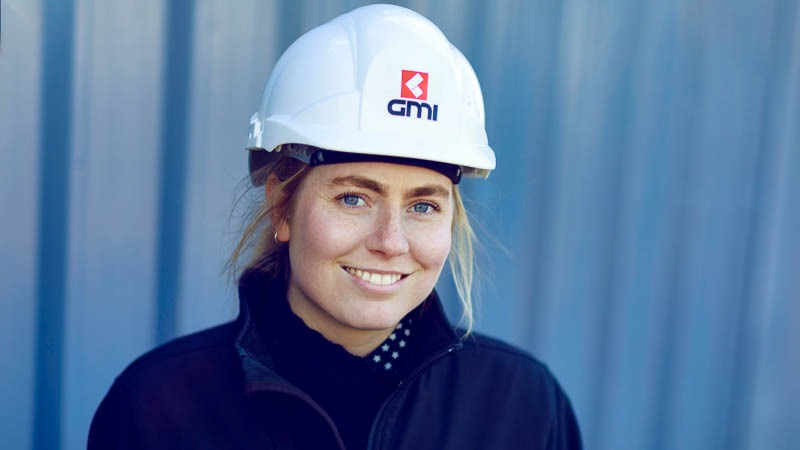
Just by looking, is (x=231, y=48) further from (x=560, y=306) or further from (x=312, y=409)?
(x=560, y=306)

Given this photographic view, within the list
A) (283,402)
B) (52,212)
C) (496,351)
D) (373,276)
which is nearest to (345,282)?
(373,276)

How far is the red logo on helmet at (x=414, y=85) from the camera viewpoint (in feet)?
5.07

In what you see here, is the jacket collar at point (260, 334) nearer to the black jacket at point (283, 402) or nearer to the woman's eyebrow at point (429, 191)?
the black jacket at point (283, 402)

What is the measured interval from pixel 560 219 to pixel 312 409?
4.34 ft

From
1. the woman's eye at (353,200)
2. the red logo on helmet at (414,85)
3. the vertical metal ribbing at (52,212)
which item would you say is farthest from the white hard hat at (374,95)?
the vertical metal ribbing at (52,212)

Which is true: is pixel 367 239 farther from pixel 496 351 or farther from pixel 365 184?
pixel 496 351

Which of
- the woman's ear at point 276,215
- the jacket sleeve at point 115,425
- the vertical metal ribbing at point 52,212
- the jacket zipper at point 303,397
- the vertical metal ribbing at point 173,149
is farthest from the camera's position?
the vertical metal ribbing at point 173,149

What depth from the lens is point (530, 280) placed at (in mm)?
2484

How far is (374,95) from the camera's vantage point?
60.4 inches

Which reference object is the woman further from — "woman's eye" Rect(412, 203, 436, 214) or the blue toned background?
the blue toned background

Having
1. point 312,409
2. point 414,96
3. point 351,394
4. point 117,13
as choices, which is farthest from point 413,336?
point 117,13

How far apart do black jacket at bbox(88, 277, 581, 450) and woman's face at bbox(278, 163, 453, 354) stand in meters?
0.17

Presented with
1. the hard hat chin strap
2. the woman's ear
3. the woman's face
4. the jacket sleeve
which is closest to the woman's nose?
the woman's face

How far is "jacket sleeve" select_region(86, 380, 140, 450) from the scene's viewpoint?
1530 millimetres
